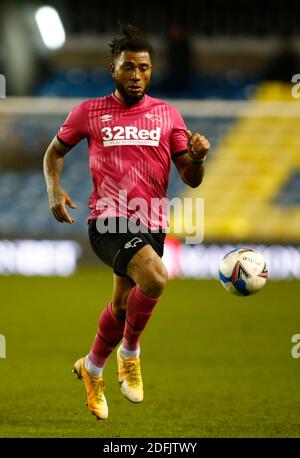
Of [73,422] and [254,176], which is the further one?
[254,176]

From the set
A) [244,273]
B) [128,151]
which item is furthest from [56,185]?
[244,273]

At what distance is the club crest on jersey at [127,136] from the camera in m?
5.97

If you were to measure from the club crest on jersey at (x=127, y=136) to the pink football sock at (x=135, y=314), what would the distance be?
34.9 inches

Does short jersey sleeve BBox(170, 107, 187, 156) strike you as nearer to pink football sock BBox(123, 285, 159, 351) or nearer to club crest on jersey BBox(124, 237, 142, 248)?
club crest on jersey BBox(124, 237, 142, 248)

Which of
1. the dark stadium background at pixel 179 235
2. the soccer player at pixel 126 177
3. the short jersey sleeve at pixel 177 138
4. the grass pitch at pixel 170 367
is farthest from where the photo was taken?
the dark stadium background at pixel 179 235

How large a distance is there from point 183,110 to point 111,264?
42.9ft

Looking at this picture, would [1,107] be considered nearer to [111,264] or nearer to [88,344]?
[88,344]

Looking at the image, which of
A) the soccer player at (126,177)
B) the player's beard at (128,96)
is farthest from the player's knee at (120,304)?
the player's beard at (128,96)

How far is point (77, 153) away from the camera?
1948cm

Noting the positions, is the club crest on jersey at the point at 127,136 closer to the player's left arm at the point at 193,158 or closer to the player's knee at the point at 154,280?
the player's left arm at the point at 193,158

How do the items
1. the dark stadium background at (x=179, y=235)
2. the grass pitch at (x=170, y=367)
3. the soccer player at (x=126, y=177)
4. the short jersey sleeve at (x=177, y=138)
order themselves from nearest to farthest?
the grass pitch at (x=170, y=367) < the soccer player at (x=126, y=177) < the short jersey sleeve at (x=177, y=138) < the dark stadium background at (x=179, y=235)
